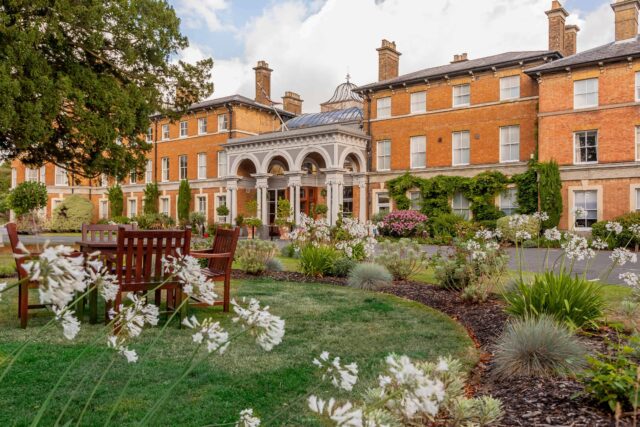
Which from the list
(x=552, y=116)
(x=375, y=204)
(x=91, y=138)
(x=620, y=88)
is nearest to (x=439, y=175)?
(x=375, y=204)

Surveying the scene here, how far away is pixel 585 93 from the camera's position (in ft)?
76.9

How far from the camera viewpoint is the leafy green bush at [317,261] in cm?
1116

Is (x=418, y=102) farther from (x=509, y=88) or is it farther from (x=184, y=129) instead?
(x=184, y=129)

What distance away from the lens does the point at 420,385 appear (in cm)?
116

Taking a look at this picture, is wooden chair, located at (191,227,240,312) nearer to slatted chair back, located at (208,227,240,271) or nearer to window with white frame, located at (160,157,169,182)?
slatted chair back, located at (208,227,240,271)

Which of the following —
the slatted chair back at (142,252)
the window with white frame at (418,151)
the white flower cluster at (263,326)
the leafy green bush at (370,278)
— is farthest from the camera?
the window with white frame at (418,151)

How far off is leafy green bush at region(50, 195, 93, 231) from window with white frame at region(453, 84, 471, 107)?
30.7m

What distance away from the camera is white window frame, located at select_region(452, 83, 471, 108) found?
27469 mm

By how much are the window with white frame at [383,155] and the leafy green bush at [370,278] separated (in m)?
20.9

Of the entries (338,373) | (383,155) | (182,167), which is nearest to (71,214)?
(182,167)

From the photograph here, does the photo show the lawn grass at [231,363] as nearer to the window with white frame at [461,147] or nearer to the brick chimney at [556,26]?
the window with white frame at [461,147]

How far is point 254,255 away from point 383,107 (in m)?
→ 21.0

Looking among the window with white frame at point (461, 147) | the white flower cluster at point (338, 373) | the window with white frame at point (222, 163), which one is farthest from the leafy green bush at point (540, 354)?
the window with white frame at point (222, 163)

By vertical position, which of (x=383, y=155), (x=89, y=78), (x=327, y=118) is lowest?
(x=383, y=155)
